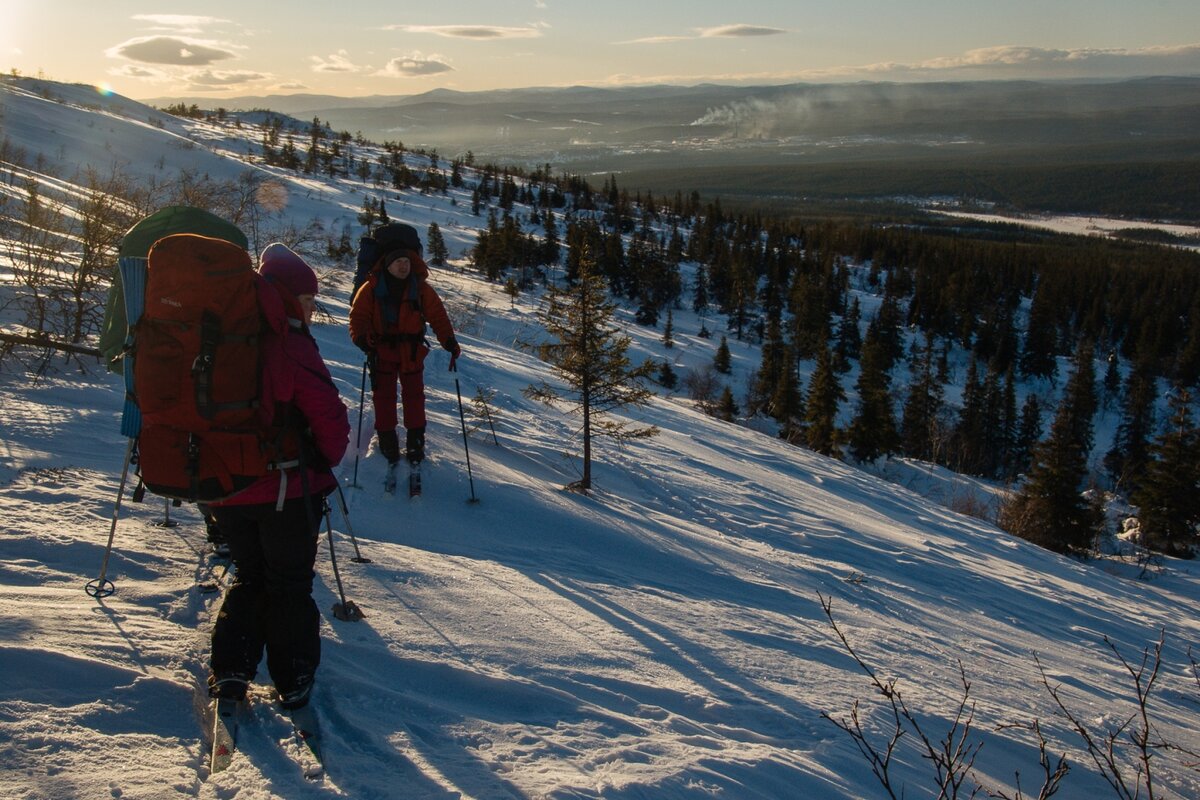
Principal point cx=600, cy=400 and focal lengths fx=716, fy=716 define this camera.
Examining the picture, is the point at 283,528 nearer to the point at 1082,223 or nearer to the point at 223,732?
the point at 223,732

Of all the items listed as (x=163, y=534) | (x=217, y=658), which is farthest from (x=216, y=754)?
(x=163, y=534)

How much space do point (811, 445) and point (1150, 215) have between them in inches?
7586

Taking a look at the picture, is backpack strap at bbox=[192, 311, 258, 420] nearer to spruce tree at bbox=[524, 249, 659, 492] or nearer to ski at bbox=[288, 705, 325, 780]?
ski at bbox=[288, 705, 325, 780]

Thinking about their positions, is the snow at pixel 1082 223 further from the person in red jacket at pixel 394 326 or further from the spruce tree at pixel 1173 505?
the person in red jacket at pixel 394 326

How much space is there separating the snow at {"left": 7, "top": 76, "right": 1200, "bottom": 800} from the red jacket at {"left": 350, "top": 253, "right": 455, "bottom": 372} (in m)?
1.23

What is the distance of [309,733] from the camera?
9.43ft

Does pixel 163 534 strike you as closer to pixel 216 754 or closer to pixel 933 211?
pixel 216 754

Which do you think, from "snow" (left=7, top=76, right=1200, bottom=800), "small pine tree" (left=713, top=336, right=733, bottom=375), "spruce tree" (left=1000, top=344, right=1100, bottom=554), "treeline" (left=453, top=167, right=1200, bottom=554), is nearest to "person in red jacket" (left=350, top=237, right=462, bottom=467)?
"snow" (left=7, top=76, right=1200, bottom=800)

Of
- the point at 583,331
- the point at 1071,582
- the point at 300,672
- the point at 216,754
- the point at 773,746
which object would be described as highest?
the point at 583,331

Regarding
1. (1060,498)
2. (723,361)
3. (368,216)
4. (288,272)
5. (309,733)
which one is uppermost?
(368,216)

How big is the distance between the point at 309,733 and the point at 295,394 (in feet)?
4.47

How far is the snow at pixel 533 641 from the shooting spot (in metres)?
2.88

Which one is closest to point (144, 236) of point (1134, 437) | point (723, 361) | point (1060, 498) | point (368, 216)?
point (1060, 498)

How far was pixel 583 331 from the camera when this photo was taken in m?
9.05
